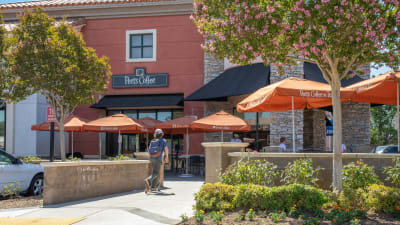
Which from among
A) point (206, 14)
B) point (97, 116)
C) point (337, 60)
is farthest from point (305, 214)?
point (97, 116)

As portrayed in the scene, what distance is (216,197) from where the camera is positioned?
26.6 ft

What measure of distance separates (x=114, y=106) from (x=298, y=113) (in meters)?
9.60

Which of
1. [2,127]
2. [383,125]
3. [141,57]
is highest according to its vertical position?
[141,57]

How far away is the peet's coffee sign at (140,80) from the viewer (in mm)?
22797

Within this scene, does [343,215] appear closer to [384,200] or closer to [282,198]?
[384,200]

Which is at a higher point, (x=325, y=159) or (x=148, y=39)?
(x=148, y=39)

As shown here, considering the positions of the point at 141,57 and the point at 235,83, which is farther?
the point at 141,57

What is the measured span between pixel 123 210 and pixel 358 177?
15.2 feet

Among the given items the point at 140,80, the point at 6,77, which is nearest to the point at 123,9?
the point at 140,80

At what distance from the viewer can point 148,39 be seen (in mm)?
23312

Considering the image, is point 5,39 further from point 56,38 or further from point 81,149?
point 81,149

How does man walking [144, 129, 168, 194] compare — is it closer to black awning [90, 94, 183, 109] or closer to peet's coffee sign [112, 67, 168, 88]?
black awning [90, 94, 183, 109]

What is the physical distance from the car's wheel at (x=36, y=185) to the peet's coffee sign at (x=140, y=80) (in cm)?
1109

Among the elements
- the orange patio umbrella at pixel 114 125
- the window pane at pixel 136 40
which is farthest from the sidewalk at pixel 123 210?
the window pane at pixel 136 40
